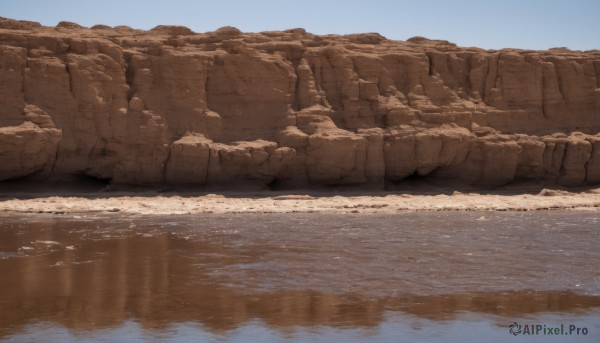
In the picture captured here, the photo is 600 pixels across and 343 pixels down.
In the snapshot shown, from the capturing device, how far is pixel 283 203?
21.0 meters

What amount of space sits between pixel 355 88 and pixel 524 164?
5.86m

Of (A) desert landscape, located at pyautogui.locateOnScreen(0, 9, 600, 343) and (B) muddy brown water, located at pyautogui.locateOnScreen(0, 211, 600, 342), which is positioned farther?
(A) desert landscape, located at pyautogui.locateOnScreen(0, 9, 600, 343)

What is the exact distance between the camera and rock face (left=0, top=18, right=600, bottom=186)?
2208 cm

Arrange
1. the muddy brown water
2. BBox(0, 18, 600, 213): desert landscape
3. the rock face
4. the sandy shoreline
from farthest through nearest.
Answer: the rock face → BBox(0, 18, 600, 213): desert landscape → the sandy shoreline → the muddy brown water

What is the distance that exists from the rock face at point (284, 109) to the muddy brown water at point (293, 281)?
4678 mm

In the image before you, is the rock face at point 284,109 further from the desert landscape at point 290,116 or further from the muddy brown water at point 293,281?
the muddy brown water at point 293,281

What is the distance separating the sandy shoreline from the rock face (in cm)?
111

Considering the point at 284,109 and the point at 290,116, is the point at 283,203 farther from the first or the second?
the point at 284,109

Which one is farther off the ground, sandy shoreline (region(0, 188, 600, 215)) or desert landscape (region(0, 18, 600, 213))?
desert landscape (region(0, 18, 600, 213))

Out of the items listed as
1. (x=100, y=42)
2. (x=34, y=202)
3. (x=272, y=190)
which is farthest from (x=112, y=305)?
(x=100, y=42)

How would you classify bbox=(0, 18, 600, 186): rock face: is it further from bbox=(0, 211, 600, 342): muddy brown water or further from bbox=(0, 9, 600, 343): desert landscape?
bbox=(0, 211, 600, 342): muddy brown water

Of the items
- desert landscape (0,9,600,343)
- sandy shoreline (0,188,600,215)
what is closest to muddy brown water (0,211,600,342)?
desert landscape (0,9,600,343)

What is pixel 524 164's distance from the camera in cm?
2428

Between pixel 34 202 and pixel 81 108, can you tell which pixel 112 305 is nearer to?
pixel 34 202
